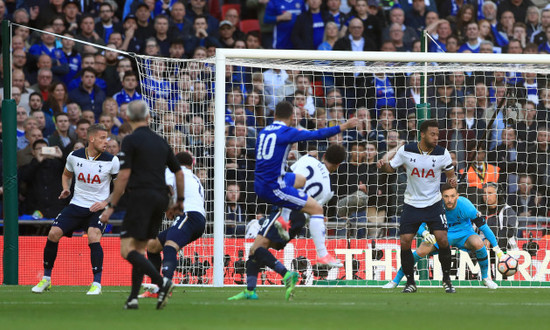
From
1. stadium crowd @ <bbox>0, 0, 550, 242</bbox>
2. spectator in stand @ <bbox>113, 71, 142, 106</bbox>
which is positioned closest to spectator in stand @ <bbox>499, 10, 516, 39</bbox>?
stadium crowd @ <bbox>0, 0, 550, 242</bbox>

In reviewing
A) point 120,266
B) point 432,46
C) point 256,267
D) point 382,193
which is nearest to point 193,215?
point 256,267

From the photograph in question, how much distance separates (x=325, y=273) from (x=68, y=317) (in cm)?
778

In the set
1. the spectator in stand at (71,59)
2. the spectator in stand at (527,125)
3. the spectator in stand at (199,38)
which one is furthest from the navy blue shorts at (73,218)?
the spectator in stand at (527,125)

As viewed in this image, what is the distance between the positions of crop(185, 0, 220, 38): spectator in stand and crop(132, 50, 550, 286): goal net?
248 cm

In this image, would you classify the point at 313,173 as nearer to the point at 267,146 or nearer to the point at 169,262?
the point at 267,146

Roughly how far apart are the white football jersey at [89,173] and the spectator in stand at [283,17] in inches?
315

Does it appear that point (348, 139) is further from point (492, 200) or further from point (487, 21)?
point (487, 21)

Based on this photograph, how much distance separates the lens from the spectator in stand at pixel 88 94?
1816 cm

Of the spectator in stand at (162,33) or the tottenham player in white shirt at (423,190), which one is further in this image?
the spectator in stand at (162,33)

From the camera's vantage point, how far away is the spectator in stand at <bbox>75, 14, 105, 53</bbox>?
1884cm

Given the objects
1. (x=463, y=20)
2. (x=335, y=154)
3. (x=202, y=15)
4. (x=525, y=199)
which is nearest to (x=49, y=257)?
(x=335, y=154)

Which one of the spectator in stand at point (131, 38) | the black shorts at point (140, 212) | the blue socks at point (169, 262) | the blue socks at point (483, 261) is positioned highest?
the spectator in stand at point (131, 38)

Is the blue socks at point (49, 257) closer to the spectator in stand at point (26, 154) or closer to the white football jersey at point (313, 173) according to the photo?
the white football jersey at point (313, 173)

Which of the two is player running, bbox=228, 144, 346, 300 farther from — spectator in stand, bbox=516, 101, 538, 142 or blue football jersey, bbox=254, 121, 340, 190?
spectator in stand, bbox=516, 101, 538, 142
